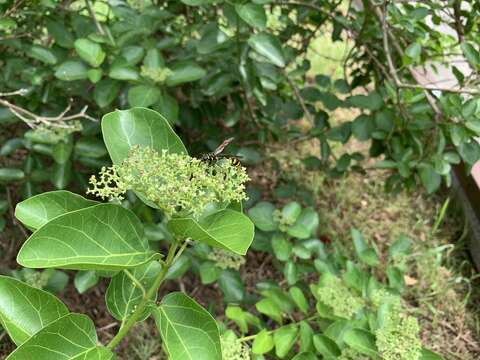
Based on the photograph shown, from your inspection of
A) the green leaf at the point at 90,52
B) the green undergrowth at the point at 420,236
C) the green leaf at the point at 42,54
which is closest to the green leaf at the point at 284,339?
the green undergrowth at the point at 420,236

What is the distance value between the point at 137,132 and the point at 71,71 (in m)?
0.92

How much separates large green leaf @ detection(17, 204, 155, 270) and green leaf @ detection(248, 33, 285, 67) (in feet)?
3.55

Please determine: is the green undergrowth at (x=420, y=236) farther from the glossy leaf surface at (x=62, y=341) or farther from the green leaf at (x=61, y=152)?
the glossy leaf surface at (x=62, y=341)

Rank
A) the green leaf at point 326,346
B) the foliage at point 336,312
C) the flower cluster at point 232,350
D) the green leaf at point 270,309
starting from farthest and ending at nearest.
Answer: the green leaf at point 270,309, the green leaf at point 326,346, the foliage at point 336,312, the flower cluster at point 232,350

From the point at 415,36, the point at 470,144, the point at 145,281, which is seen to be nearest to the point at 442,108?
the point at 470,144

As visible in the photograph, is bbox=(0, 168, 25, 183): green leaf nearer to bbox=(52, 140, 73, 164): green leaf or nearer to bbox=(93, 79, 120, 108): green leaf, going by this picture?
bbox=(52, 140, 73, 164): green leaf

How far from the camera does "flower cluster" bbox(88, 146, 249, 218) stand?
3.21ft

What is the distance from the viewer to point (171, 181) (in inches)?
38.4

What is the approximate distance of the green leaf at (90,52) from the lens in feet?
6.30

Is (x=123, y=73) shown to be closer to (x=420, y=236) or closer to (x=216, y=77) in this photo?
(x=216, y=77)

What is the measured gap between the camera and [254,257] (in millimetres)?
2768

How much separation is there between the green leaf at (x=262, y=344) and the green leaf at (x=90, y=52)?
1038 mm

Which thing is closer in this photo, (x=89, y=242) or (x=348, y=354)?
(x=89, y=242)

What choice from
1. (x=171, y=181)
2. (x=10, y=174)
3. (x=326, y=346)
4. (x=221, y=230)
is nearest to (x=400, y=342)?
(x=326, y=346)
